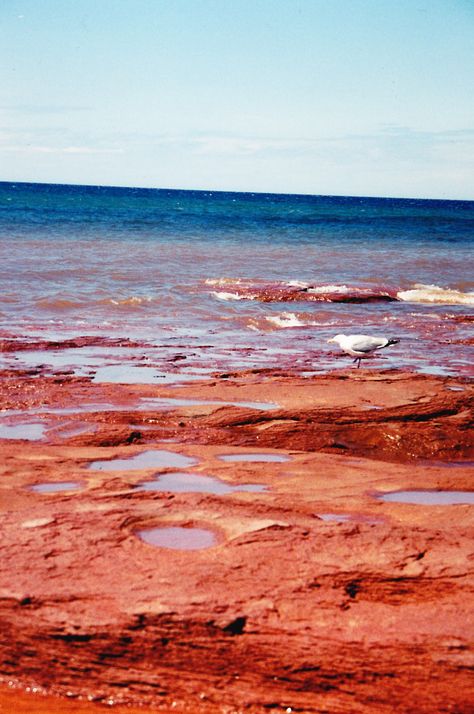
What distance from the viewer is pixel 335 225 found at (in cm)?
5409

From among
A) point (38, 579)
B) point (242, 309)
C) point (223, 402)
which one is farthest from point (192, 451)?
point (242, 309)

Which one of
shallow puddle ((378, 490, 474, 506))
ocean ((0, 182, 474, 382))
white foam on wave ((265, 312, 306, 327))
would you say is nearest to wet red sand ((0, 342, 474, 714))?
shallow puddle ((378, 490, 474, 506))

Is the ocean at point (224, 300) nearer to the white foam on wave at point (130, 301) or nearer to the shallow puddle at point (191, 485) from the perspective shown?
the white foam on wave at point (130, 301)

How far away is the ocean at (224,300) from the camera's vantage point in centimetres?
1123

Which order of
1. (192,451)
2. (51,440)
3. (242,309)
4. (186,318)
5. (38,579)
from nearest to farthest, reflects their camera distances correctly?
(38,579) → (192,451) → (51,440) → (186,318) → (242,309)

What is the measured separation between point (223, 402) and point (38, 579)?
4.21 meters

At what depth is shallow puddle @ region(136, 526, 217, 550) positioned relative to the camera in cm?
418

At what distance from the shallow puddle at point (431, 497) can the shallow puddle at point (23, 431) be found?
289 centimetres

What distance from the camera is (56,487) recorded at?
5023 millimetres

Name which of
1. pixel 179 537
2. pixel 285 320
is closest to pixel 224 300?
pixel 285 320

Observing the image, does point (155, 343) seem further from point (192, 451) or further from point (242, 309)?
point (192, 451)

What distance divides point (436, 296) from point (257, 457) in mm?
15910

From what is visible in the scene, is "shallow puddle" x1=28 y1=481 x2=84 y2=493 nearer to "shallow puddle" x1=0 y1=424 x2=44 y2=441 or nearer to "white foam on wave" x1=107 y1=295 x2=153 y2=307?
"shallow puddle" x1=0 y1=424 x2=44 y2=441

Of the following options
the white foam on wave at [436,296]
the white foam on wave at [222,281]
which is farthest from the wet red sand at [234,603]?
the white foam on wave at [222,281]
